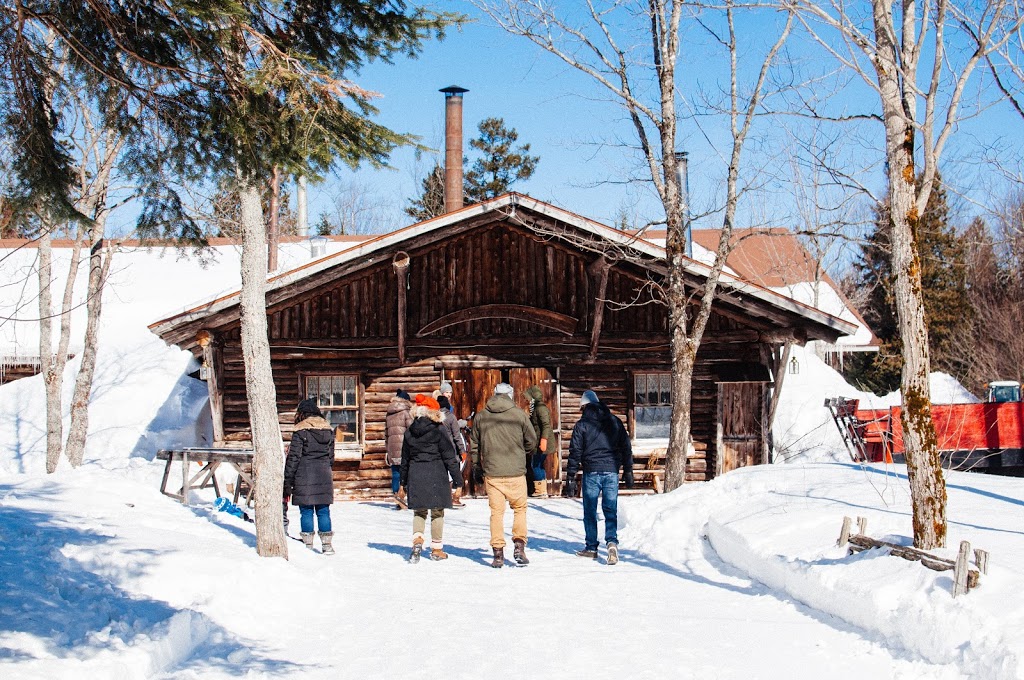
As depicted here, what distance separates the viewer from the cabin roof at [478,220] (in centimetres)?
1578

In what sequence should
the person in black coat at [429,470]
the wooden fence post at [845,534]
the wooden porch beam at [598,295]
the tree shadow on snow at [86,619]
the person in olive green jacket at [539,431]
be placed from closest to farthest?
1. the tree shadow on snow at [86,619]
2. the wooden fence post at [845,534]
3. the person in black coat at [429,470]
4. the person in olive green jacket at [539,431]
5. the wooden porch beam at [598,295]

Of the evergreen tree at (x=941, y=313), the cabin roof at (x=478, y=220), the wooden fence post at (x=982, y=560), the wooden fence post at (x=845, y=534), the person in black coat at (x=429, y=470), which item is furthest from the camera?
the evergreen tree at (x=941, y=313)

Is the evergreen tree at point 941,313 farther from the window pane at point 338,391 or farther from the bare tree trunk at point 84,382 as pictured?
the bare tree trunk at point 84,382

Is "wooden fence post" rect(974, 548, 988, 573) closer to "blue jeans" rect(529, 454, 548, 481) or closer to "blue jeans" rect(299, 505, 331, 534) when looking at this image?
"blue jeans" rect(299, 505, 331, 534)

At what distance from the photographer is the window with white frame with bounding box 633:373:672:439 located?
17875mm

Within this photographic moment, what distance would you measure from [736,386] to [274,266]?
20060 millimetres

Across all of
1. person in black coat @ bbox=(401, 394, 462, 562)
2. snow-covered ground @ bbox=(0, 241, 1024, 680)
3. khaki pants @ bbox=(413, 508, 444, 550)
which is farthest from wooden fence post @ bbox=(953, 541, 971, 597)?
khaki pants @ bbox=(413, 508, 444, 550)

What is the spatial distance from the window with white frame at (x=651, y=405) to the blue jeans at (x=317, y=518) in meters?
8.44

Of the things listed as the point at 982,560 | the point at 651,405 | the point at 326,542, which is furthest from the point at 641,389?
the point at 982,560

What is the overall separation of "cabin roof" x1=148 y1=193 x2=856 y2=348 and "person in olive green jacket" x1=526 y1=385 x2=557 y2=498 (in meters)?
2.78

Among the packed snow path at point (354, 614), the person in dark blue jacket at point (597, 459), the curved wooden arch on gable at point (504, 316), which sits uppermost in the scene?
the curved wooden arch on gable at point (504, 316)

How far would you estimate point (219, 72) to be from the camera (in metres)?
6.76

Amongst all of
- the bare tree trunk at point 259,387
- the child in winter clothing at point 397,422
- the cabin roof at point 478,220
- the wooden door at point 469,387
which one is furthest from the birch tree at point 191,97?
the wooden door at point 469,387

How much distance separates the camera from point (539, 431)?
51.2 feet
